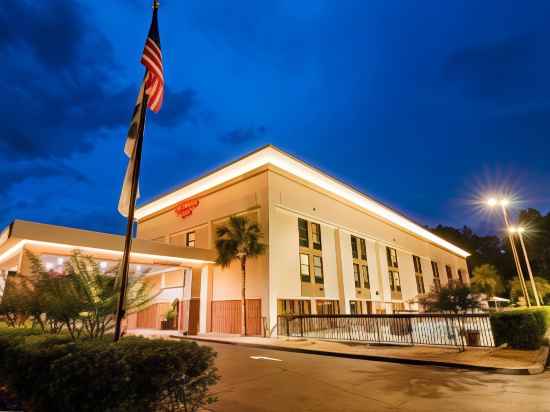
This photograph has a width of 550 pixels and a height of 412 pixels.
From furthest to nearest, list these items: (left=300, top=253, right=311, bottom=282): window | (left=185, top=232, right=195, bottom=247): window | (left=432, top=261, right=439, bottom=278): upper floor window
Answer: (left=432, top=261, right=439, bottom=278): upper floor window
(left=185, top=232, right=195, bottom=247): window
(left=300, top=253, right=311, bottom=282): window

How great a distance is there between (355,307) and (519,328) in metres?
18.2

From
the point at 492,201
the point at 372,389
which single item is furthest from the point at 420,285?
the point at 372,389

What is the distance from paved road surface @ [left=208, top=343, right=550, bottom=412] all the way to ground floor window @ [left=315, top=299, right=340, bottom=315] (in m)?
15.2

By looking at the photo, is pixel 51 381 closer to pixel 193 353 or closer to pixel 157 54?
pixel 193 353

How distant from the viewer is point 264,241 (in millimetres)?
22500

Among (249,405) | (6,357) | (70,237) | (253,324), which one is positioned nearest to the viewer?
(6,357)

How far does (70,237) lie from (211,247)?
11.0 meters

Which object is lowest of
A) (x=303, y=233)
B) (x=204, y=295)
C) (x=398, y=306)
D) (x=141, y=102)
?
(x=398, y=306)

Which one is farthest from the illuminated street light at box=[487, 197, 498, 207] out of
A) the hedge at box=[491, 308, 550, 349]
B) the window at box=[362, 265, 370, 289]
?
the window at box=[362, 265, 370, 289]

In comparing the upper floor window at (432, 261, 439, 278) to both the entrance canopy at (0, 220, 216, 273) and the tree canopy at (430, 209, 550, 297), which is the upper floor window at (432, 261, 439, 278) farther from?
the entrance canopy at (0, 220, 216, 273)

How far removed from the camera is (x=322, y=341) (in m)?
17.6

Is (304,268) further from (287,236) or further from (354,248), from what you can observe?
(354,248)

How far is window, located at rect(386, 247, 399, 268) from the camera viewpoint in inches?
1548

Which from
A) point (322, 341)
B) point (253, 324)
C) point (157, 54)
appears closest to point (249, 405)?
point (157, 54)
